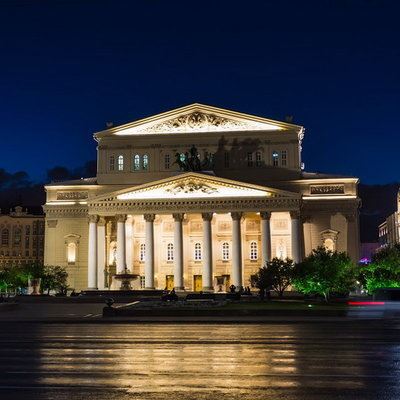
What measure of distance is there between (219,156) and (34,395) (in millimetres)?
67658

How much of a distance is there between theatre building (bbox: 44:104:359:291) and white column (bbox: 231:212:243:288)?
3.14m

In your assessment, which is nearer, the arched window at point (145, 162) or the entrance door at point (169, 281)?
the entrance door at point (169, 281)

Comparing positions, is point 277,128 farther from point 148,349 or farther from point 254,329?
point 148,349

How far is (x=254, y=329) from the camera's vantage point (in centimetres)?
2770

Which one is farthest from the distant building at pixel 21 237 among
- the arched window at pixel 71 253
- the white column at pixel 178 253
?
the white column at pixel 178 253

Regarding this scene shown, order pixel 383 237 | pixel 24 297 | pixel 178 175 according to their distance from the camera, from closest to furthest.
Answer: pixel 24 297, pixel 178 175, pixel 383 237

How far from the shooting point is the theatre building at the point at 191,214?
7381cm

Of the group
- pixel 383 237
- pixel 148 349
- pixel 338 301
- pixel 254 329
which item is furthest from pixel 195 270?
pixel 383 237

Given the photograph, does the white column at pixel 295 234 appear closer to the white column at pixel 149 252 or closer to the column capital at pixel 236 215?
the column capital at pixel 236 215

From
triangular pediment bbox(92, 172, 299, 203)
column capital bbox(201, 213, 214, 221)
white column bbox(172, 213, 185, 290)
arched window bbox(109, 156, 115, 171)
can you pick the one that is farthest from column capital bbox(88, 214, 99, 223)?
column capital bbox(201, 213, 214, 221)

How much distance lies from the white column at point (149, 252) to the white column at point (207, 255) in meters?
5.68

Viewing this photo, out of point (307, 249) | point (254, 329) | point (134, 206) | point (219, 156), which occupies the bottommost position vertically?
point (254, 329)

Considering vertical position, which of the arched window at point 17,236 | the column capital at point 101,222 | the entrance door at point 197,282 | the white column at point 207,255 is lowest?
the entrance door at point 197,282

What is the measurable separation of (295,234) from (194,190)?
12.0 meters
